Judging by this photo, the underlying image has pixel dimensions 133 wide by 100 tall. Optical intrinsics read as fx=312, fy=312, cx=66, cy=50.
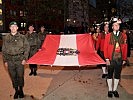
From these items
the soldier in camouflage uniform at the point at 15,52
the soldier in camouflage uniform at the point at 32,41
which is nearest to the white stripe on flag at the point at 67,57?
the soldier in camouflage uniform at the point at 15,52

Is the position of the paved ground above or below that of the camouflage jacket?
below

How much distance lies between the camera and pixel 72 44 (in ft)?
→ 31.3

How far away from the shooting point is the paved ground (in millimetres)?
8117

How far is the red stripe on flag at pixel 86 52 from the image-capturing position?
8609 millimetres

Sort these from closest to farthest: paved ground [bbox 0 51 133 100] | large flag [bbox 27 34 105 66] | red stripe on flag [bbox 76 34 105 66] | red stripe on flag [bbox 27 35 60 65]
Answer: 1. paved ground [bbox 0 51 133 100]
2. red stripe on flag [bbox 76 34 105 66]
3. large flag [bbox 27 34 105 66]
4. red stripe on flag [bbox 27 35 60 65]

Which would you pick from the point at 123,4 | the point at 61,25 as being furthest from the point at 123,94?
the point at 61,25

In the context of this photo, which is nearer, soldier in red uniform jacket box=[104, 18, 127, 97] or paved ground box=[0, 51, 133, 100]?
soldier in red uniform jacket box=[104, 18, 127, 97]

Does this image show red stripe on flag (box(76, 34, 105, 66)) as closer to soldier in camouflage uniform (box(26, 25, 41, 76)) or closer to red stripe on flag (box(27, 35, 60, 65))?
red stripe on flag (box(27, 35, 60, 65))

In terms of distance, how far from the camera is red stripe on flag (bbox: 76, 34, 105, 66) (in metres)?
8.61

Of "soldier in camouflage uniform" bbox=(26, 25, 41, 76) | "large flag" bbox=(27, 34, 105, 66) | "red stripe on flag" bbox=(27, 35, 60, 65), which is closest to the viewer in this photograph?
"large flag" bbox=(27, 34, 105, 66)

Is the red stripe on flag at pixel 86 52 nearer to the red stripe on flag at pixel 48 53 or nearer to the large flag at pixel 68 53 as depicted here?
the large flag at pixel 68 53

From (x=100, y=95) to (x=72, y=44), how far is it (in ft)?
6.76

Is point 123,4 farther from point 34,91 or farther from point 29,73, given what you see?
point 34,91

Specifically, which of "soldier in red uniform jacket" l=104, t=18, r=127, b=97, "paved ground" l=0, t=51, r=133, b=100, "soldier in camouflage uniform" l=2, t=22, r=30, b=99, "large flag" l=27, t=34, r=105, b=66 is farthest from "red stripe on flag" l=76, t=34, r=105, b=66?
"soldier in camouflage uniform" l=2, t=22, r=30, b=99
